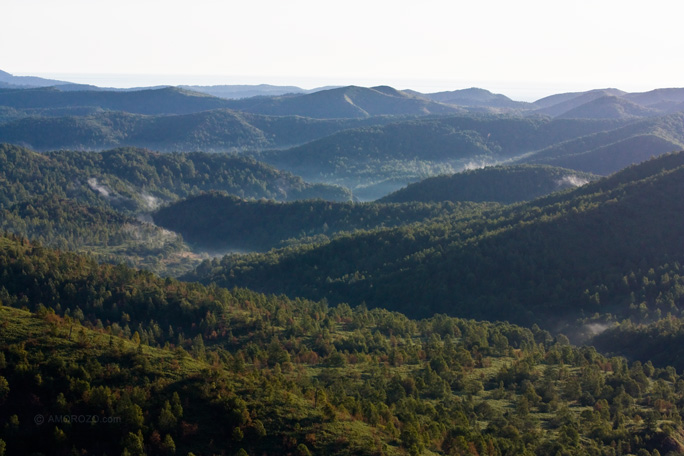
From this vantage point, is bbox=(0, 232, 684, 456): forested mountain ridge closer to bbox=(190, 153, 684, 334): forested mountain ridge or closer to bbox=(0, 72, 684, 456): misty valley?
bbox=(0, 72, 684, 456): misty valley

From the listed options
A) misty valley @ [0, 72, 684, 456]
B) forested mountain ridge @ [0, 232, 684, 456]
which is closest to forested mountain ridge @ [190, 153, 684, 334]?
misty valley @ [0, 72, 684, 456]

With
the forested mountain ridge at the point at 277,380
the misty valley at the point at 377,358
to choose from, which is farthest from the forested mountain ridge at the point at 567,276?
the forested mountain ridge at the point at 277,380

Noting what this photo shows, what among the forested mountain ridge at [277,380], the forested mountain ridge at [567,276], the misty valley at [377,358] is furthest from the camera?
the forested mountain ridge at [567,276]

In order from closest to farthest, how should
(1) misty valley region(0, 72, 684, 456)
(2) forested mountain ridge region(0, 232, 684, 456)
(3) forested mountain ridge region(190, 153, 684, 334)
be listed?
1. (2) forested mountain ridge region(0, 232, 684, 456)
2. (1) misty valley region(0, 72, 684, 456)
3. (3) forested mountain ridge region(190, 153, 684, 334)

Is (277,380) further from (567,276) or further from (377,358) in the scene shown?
(567,276)

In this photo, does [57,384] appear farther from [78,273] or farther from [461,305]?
[461,305]

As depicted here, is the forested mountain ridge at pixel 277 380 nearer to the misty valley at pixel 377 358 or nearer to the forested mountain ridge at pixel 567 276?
the misty valley at pixel 377 358

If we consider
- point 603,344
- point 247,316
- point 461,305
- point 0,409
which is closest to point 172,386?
point 0,409

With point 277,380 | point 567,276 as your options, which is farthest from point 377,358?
point 567,276
